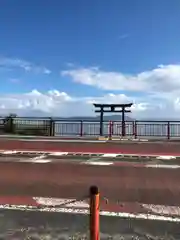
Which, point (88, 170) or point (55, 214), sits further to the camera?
point (88, 170)

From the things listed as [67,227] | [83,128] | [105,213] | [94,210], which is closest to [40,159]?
[105,213]

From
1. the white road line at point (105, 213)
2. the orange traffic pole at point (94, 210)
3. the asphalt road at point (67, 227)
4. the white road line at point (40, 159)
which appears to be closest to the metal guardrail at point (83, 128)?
the white road line at point (40, 159)

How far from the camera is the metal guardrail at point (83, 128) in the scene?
28953mm

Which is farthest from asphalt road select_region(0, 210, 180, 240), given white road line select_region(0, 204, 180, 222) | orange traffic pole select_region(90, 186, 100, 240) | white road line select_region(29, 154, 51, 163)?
white road line select_region(29, 154, 51, 163)

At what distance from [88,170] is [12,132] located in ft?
65.2

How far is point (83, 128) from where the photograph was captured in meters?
30.5

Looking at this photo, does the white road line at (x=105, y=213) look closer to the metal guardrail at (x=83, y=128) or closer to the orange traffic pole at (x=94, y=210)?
the orange traffic pole at (x=94, y=210)

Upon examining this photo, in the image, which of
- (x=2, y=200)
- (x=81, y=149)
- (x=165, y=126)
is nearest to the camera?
(x=2, y=200)

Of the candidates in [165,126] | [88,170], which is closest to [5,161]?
[88,170]

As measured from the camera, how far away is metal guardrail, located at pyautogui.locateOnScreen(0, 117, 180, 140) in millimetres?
28953

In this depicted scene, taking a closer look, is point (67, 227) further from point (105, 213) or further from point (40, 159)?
point (40, 159)

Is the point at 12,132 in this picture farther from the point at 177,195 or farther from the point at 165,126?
the point at 177,195

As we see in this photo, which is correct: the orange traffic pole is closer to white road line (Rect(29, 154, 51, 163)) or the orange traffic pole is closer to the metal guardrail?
white road line (Rect(29, 154, 51, 163))

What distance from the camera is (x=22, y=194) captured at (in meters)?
10.1
